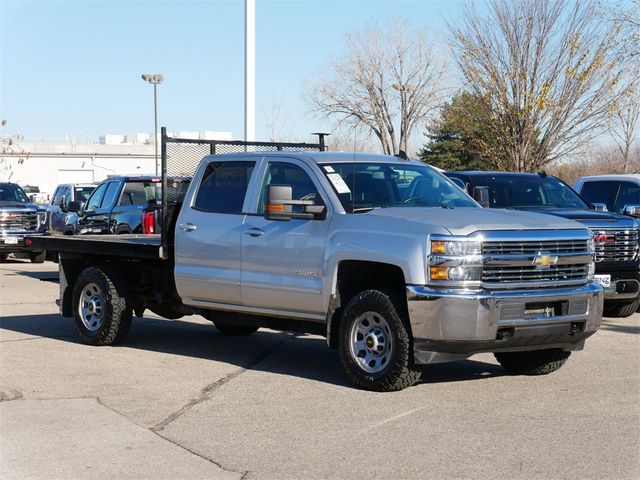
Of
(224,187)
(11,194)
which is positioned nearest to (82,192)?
(11,194)

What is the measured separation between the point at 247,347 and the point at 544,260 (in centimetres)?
408

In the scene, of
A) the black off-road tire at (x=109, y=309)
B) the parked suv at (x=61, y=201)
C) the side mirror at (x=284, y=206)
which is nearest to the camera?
the side mirror at (x=284, y=206)

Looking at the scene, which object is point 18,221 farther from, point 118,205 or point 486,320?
point 486,320

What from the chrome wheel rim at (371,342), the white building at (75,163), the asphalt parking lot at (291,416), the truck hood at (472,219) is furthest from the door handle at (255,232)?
the white building at (75,163)

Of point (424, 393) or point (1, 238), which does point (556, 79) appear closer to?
point (1, 238)

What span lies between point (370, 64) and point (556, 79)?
1002 centimetres

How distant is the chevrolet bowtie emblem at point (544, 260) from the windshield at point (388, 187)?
1267 mm

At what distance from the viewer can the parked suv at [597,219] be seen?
13.8 metres

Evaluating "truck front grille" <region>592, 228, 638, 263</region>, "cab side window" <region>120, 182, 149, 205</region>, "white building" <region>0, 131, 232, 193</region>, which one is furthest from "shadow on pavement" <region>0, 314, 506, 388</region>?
"white building" <region>0, 131, 232, 193</region>

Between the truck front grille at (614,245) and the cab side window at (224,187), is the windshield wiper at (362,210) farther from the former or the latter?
the truck front grille at (614,245)

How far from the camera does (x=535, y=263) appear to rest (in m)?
8.52

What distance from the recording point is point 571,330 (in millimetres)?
8742

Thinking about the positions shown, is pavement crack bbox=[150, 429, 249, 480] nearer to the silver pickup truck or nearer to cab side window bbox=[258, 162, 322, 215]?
the silver pickup truck

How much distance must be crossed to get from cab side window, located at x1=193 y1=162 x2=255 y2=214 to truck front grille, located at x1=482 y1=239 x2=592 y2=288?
2787 millimetres
